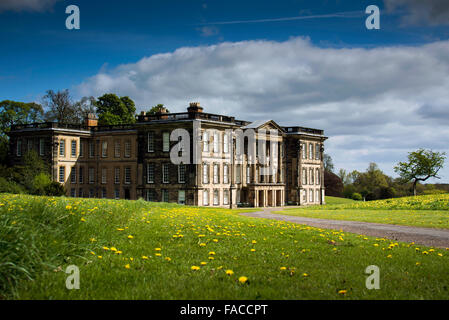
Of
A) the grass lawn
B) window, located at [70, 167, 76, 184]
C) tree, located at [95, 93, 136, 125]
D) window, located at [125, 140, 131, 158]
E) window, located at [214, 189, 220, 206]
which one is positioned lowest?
window, located at [214, 189, 220, 206]

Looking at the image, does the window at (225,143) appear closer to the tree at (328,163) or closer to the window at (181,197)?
the window at (181,197)

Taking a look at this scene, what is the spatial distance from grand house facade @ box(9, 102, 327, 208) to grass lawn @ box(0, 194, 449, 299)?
130ft

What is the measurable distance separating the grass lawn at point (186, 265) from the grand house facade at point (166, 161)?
3956 cm

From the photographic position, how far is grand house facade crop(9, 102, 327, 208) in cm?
5434

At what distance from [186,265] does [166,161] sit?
156 feet

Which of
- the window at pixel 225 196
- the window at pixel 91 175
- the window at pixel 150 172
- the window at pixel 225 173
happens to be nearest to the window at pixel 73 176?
the window at pixel 91 175

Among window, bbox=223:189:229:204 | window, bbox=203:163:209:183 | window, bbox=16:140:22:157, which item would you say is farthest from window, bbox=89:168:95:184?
window, bbox=223:189:229:204

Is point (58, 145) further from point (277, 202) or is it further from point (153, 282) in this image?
point (153, 282)

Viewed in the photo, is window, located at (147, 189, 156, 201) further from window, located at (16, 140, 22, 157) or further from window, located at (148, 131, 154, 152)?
window, located at (16, 140, 22, 157)

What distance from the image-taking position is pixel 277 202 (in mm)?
63594

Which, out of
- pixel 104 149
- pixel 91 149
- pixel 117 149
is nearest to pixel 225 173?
pixel 117 149

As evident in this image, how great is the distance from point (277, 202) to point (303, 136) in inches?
587

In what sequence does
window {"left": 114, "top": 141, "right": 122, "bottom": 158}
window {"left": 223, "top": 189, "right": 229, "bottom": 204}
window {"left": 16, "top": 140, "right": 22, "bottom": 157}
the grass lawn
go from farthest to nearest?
window {"left": 16, "top": 140, "right": 22, "bottom": 157} < window {"left": 114, "top": 141, "right": 122, "bottom": 158} < window {"left": 223, "top": 189, "right": 229, "bottom": 204} < the grass lawn

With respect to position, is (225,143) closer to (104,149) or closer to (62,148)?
(104,149)
